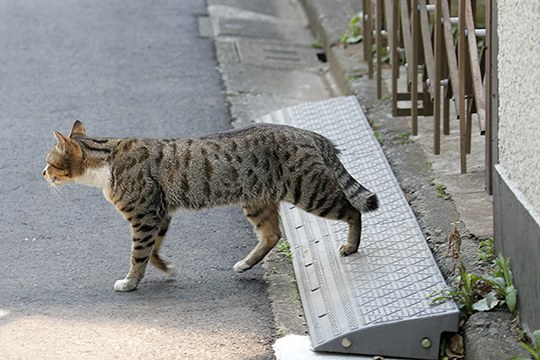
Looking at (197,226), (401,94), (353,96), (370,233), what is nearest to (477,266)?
(370,233)

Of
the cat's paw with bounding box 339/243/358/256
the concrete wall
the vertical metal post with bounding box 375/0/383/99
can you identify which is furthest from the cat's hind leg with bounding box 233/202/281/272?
the vertical metal post with bounding box 375/0/383/99

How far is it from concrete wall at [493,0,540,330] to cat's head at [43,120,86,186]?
86.9 inches

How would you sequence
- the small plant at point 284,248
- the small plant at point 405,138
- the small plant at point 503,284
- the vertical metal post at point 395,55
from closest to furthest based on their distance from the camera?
the small plant at point 503,284
the small plant at point 284,248
the small plant at point 405,138
the vertical metal post at point 395,55

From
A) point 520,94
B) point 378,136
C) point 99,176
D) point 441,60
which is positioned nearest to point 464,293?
point 520,94

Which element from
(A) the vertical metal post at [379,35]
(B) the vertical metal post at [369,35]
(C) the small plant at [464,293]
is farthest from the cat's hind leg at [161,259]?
(B) the vertical metal post at [369,35]

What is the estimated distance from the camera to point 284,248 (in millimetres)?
6383

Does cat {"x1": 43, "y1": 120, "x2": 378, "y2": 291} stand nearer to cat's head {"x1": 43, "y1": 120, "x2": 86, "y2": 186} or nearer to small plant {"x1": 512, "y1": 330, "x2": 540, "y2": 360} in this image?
cat's head {"x1": 43, "y1": 120, "x2": 86, "y2": 186}

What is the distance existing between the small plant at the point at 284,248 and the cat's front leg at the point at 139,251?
0.89 meters

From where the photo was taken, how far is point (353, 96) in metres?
8.66

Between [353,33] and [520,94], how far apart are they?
5.53 meters

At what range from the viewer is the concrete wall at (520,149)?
15.4ft

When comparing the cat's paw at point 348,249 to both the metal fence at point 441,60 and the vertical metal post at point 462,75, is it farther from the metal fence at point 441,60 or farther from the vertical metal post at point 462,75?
the vertical metal post at point 462,75

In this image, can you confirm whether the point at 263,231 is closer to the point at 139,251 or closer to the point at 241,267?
the point at 241,267

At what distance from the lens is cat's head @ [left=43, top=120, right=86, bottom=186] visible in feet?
19.2
